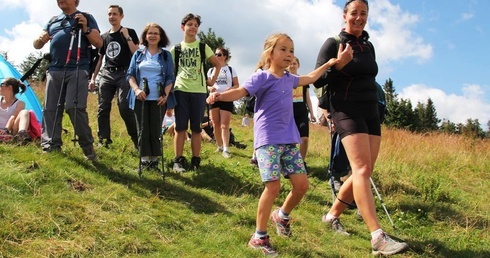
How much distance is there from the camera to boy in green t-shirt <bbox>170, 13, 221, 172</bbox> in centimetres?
602

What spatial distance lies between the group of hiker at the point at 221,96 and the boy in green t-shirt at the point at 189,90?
1 centimetres

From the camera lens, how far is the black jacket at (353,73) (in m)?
3.99

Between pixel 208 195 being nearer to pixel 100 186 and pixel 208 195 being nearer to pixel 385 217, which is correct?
pixel 100 186

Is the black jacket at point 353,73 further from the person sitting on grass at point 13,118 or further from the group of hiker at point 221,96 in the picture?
the person sitting on grass at point 13,118

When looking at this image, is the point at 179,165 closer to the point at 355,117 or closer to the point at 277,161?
the point at 277,161

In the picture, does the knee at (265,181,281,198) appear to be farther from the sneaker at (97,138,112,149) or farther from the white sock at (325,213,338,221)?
the sneaker at (97,138,112,149)

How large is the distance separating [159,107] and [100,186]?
145 centimetres

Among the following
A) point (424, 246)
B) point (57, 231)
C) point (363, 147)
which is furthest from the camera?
point (424, 246)

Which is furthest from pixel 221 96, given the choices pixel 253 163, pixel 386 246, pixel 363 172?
pixel 253 163

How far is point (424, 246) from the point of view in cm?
423

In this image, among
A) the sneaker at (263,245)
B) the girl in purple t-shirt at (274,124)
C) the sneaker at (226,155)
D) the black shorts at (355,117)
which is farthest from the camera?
the sneaker at (226,155)

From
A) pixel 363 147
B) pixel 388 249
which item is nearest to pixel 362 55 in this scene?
pixel 363 147

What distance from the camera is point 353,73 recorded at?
400cm

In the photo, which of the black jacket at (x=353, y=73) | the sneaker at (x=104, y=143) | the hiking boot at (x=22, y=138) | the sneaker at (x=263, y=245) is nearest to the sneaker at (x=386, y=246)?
the sneaker at (x=263, y=245)
